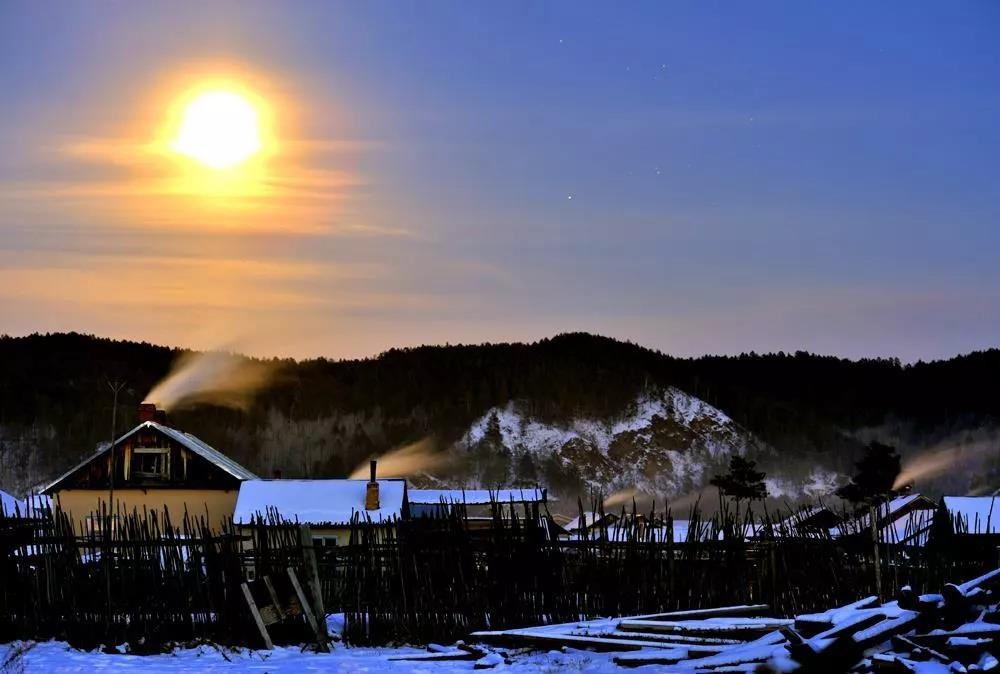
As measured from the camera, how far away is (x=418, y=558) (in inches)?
704

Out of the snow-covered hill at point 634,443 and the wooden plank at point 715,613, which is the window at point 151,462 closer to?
the wooden plank at point 715,613

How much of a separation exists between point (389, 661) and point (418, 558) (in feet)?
8.02

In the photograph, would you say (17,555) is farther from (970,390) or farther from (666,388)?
(666,388)

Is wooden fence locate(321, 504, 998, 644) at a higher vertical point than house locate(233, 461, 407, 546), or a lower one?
lower

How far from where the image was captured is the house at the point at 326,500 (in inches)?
1594

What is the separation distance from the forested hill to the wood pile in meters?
95.3

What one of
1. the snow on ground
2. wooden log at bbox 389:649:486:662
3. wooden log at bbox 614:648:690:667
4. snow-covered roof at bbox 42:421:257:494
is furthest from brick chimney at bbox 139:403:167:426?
wooden log at bbox 614:648:690:667

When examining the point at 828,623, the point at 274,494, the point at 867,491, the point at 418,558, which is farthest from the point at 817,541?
the point at 867,491

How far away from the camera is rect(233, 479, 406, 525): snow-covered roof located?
4109cm

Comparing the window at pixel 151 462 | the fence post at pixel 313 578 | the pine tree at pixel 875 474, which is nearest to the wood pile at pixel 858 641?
the fence post at pixel 313 578

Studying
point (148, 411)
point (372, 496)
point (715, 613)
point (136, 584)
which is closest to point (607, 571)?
point (715, 613)

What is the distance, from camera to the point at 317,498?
139 feet

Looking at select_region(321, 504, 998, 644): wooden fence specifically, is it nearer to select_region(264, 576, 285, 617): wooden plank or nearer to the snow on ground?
select_region(264, 576, 285, 617): wooden plank

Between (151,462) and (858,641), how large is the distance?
42799 millimetres
